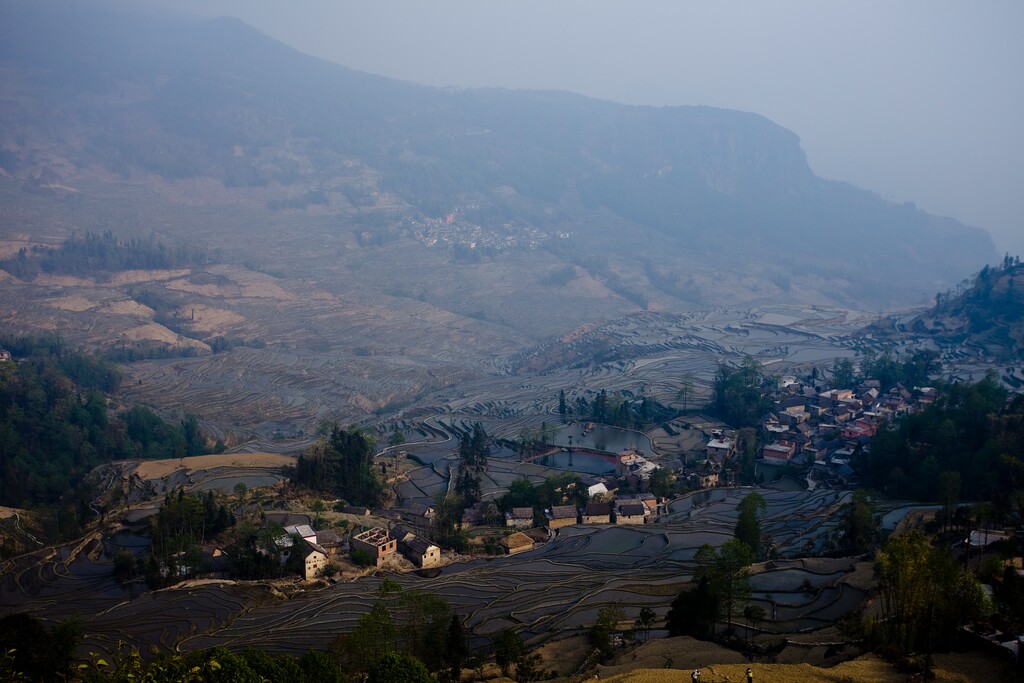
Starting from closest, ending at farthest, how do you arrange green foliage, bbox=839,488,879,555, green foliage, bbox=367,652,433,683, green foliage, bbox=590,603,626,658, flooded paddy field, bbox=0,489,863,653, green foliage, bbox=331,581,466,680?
green foliage, bbox=367,652,433,683
green foliage, bbox=331,581,466,680
green foliage, bbox=590,603,626,658
flooded paddy field, bbox=0,489,863,653
green foliage, bbox=839,488,879,555

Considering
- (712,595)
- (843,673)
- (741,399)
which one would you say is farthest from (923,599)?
(741,399)

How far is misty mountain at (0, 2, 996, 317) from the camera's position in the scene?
11731 centimetres

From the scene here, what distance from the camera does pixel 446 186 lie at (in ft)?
516

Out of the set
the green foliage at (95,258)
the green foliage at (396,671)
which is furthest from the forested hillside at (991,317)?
the green foliage at (95,258)

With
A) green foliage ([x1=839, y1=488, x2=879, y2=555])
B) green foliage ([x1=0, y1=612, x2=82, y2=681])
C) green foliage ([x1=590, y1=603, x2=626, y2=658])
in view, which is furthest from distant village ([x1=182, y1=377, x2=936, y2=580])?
green foliage ([x1=590, y1=603, x2=626, y2=658])

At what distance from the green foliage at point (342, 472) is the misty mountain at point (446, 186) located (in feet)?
205

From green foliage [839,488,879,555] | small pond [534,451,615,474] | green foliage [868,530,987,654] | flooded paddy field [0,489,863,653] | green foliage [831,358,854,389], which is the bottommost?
flooded paddy field [0,489,863,653]

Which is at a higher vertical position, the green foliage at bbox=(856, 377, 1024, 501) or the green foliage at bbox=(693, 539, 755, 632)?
the green foliage at bbox=(856, 377, 1024, 501)

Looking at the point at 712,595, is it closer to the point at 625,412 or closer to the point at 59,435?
the point at 625,412

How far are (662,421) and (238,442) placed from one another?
27788 millimetres

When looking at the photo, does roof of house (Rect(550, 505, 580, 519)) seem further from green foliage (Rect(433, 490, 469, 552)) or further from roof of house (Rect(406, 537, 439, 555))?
roof of house (Rect(406, 537, 439, 555))

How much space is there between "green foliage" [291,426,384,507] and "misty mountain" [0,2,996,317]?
62.4 metres

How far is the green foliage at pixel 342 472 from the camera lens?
37688mm

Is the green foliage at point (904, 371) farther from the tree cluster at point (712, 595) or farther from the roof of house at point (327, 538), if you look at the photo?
the roof of house at point (327, 538)
